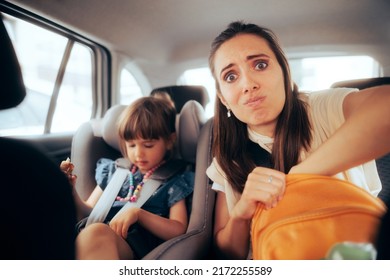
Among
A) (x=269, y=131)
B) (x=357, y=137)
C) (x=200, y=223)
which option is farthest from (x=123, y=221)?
(x=357, y=137)

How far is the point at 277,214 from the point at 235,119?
0.23m

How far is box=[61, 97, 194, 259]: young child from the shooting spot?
0.74m

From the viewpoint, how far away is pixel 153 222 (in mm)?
763

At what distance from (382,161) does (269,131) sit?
0.75 feet

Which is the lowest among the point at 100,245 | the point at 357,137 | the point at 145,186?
the point at 100,245

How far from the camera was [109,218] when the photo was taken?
2.58 feet

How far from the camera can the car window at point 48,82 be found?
75 centimetres

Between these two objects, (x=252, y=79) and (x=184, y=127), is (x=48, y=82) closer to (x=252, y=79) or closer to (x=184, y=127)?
(x=184, y=127)

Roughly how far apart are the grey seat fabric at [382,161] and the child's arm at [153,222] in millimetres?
442

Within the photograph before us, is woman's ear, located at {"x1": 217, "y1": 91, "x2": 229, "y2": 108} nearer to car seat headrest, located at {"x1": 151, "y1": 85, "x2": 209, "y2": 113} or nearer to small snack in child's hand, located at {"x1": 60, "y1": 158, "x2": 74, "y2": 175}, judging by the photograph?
car seat headrest, located at {"x1": 151, "y1": 85, "x2": 209, "y2": 113}

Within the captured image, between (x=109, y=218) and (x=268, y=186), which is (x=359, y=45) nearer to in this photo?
(x=268, y=186)

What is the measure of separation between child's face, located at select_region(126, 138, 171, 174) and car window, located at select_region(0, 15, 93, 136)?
155mm

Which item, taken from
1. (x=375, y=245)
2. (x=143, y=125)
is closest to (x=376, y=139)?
(x=375, y=245)

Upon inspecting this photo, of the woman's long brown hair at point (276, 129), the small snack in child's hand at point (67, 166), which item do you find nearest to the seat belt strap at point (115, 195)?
the small snack in child's hand at point (67, 166)
